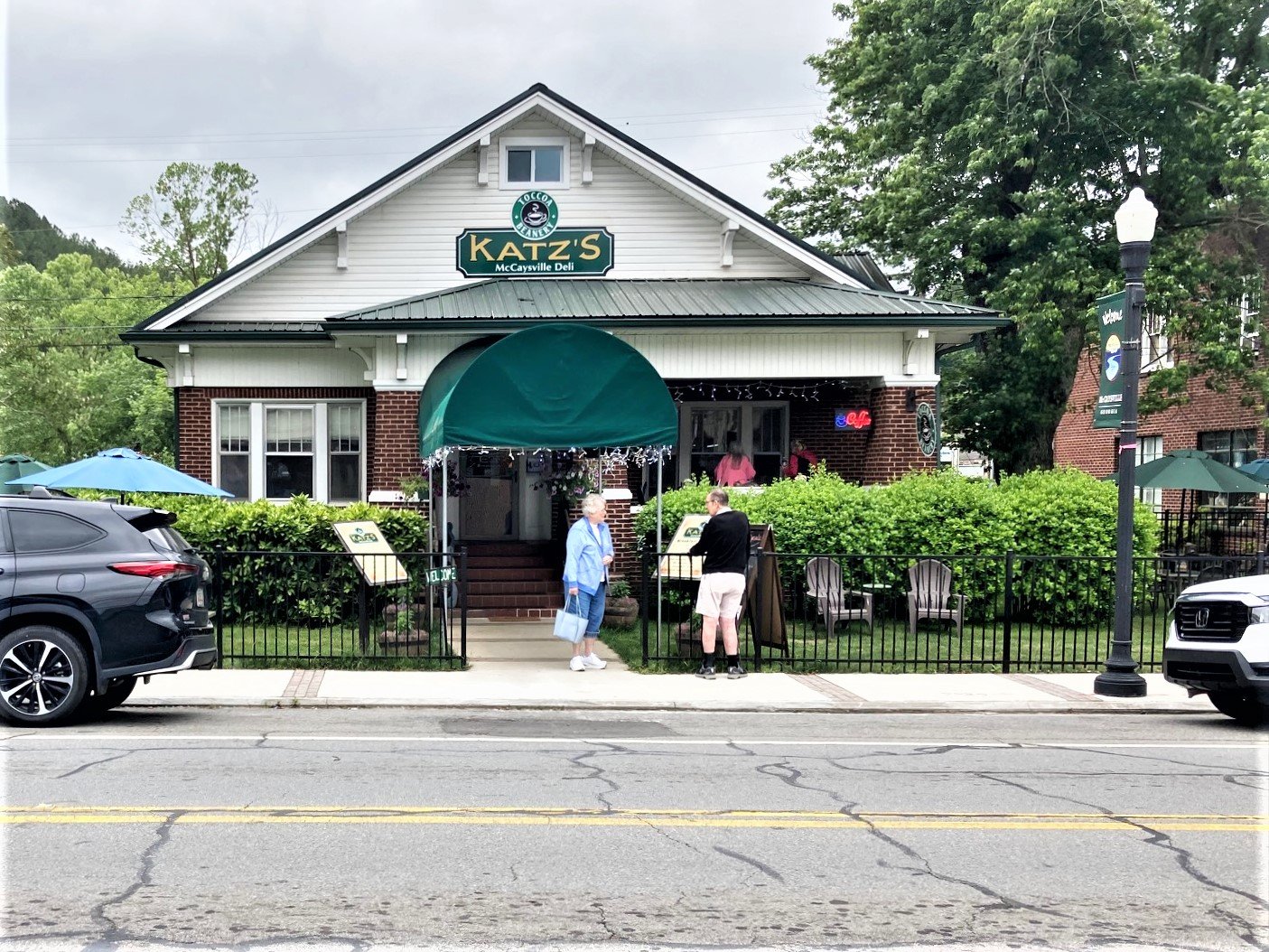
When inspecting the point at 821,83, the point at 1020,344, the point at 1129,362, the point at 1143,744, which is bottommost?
the point at 1143,744

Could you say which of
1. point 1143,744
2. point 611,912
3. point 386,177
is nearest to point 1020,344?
point 386,177

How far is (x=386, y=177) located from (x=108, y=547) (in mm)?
12033

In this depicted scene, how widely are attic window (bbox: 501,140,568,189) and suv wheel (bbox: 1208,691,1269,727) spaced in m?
13.7

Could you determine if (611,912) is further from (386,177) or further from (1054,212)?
(1054,212)

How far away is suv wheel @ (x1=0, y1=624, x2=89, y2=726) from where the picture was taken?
30.6 ft

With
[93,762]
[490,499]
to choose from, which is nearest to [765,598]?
[93,762]

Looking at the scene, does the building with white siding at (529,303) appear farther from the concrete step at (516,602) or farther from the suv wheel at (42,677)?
the suv wheel at (42,677)

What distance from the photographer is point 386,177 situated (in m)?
20.4

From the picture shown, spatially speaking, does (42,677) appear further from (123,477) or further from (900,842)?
(123,477)

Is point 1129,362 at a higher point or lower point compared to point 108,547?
higher

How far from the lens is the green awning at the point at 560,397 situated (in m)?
13.9

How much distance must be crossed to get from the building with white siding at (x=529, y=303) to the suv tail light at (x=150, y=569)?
9554 mm

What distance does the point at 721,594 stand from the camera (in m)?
12.7

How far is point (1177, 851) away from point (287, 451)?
54.9ft
